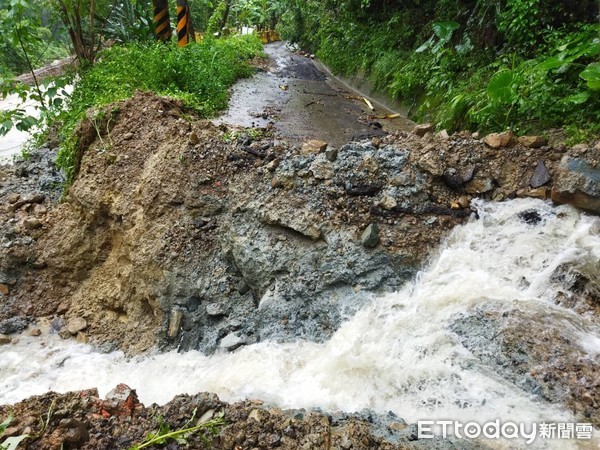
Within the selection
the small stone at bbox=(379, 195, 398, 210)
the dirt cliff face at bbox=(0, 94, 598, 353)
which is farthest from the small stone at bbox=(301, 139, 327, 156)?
the small stone at bbox=(379, 195, 398, 210)

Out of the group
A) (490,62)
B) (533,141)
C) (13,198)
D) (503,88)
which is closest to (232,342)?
(533,141)

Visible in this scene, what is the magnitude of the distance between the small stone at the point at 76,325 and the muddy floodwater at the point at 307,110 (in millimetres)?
3282

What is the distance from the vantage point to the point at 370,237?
3668mm

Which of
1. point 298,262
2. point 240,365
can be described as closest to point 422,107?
point 298,262

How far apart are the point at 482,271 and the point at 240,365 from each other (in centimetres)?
209

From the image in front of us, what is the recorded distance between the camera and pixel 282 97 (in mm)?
8266

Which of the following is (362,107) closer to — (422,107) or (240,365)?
(422,107)

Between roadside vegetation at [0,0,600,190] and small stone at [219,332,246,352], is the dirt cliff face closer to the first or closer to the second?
small stone at [219,332,246,352]

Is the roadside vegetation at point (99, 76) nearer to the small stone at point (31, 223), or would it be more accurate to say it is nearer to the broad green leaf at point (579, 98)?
the small stone at point (31, 223)

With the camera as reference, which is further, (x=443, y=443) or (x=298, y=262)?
(x=298, y=262)

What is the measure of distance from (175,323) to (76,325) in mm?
1316

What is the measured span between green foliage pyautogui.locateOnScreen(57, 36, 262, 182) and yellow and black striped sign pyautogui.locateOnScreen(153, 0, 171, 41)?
3.74ft

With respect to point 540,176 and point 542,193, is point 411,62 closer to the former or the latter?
point 540,176

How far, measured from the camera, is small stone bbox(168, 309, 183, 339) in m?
3.94
